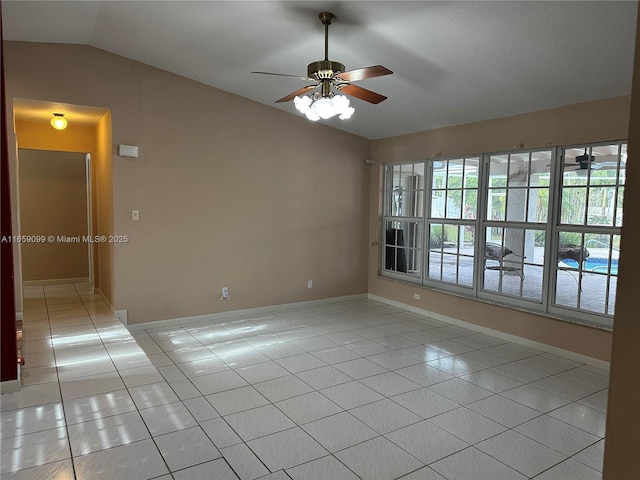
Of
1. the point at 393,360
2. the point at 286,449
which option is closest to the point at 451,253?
the point at 393,360

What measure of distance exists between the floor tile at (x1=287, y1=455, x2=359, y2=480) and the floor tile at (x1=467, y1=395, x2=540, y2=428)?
1.22 m

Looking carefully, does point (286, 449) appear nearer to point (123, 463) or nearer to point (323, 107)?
point (123, 463)

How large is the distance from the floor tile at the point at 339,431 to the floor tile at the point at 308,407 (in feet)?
0.22

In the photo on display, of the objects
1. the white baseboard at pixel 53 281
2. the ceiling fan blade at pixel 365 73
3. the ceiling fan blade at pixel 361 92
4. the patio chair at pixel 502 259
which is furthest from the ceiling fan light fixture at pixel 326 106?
the white baseboard at pixel 53 281

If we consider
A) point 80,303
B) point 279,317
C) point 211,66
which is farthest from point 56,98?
point 279,317

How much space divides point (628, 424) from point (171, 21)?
3906mm

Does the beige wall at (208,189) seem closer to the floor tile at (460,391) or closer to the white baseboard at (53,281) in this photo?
the white baseboard at (53,281)

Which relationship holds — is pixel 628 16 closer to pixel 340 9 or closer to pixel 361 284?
pixel 340 9

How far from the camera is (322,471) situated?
2307 millimetres

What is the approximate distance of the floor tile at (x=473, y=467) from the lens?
7.55 ft

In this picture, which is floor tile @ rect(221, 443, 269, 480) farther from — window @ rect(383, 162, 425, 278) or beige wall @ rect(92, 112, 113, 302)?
window @ rect(383, 162, 425, 278)

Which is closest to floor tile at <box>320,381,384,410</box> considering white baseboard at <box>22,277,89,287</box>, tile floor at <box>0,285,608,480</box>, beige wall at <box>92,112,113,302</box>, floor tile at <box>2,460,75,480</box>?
tile floor at <box>0,285,608,480</box>

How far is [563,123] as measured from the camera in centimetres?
414

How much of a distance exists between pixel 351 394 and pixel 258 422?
79 cm
